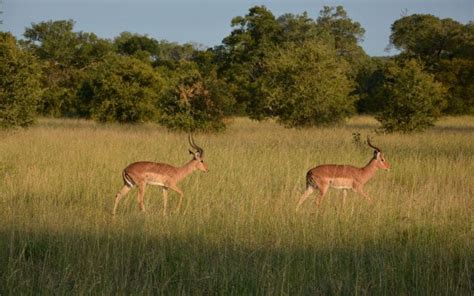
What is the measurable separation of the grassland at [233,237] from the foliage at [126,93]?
44.8ft

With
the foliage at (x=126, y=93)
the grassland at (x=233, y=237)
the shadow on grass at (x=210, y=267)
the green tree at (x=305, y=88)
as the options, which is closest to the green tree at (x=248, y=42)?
the foliage at (x=126, y=93)

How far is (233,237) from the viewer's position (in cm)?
523

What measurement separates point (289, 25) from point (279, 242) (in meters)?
38.9

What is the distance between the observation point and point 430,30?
38.4 metres

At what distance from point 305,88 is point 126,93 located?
26.3 ft

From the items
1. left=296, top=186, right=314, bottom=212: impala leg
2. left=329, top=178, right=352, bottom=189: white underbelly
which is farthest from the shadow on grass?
left=329, top=178, right=352, bottom=189: white underbelly

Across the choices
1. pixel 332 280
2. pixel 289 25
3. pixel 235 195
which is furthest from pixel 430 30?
pixel 332 280

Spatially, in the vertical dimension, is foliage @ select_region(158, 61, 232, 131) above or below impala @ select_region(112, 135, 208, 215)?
above

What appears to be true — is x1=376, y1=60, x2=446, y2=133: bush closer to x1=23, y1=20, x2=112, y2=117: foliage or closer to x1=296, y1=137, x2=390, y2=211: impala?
→ x1=296, y1=137, x2=390, y2=211: impala

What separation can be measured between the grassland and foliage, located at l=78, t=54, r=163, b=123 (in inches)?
538

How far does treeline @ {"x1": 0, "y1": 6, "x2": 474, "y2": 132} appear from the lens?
58.9ft

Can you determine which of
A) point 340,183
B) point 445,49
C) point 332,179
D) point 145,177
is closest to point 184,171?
point 145,177

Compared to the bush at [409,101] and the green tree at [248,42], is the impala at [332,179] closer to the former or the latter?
the bush at [409,101]

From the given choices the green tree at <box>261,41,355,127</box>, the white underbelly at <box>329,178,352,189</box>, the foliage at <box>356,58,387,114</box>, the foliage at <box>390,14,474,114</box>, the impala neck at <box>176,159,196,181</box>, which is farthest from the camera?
the foliage at <box>356,58,387,114</box>
